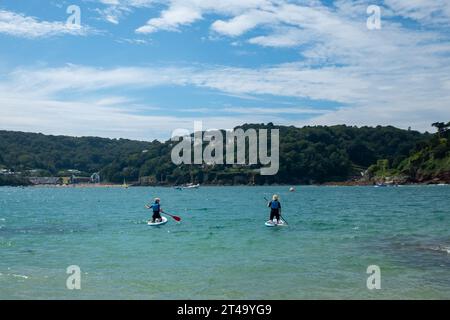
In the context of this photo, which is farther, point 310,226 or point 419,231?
point 310,226

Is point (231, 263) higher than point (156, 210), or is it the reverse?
point (156, 210)

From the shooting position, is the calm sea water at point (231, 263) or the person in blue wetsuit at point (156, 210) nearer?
the calm sea water at point (231, 263)

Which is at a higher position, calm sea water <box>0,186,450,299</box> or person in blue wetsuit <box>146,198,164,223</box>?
person in blue wetsuit <box>146,198,164,223</box>

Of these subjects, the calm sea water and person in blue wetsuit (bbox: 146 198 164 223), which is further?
person in blue wetsuit (bbox: 146 198 164 223)

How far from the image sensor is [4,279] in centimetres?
1797

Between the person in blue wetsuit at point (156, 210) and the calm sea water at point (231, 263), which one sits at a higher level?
the person in blue wetsuit at point (156, 210)

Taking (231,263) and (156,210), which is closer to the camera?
(231,263)

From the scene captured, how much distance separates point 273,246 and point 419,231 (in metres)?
12.1
